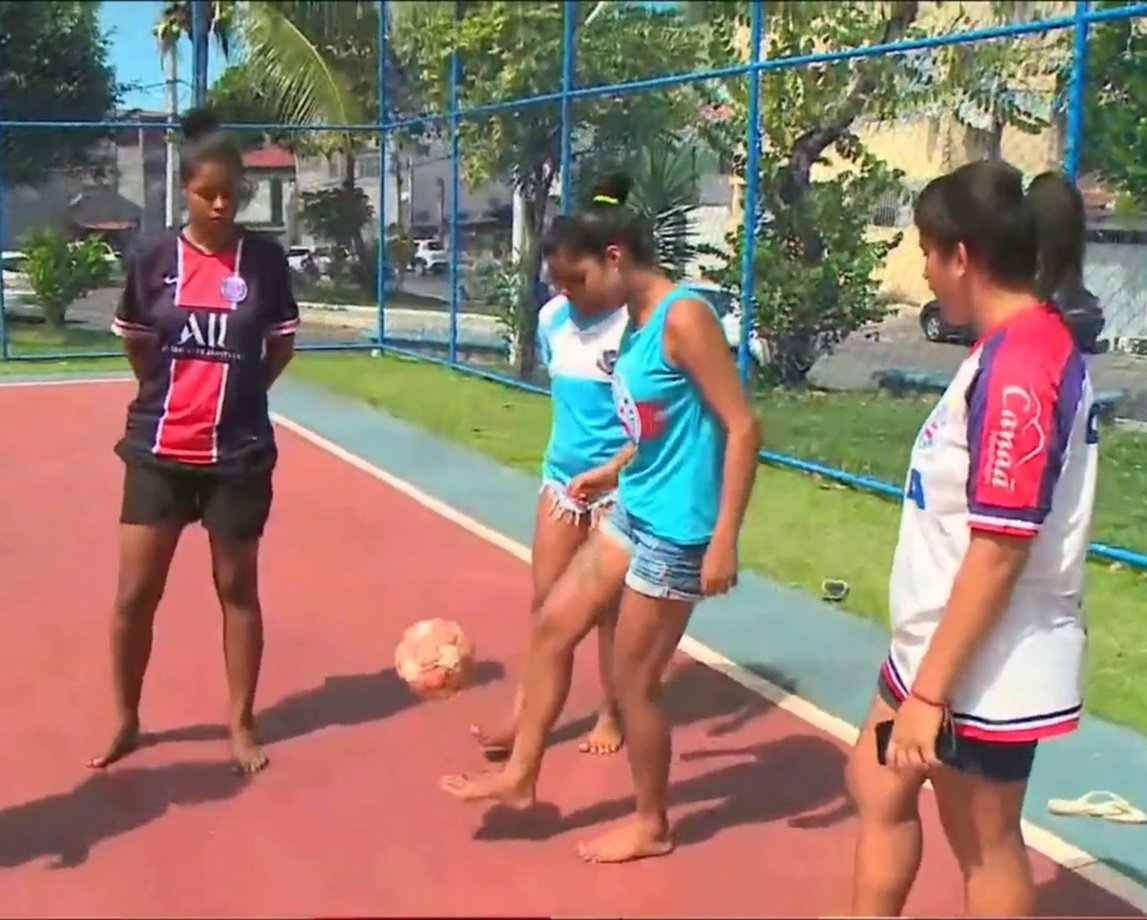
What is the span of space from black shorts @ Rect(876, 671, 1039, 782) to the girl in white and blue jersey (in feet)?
6.02

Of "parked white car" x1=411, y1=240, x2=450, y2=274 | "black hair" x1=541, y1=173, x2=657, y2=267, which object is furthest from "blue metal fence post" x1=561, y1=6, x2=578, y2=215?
"black hair" x1=541, y1=173, x2=657, y2=267

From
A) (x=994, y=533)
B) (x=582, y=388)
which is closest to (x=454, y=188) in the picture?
(x=582, y=388)

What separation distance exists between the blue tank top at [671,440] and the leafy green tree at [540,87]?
834cm

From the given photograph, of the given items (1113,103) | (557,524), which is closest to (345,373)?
(1113,103)

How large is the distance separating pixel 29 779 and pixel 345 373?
11024mm

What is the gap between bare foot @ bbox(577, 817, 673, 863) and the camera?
4004mm

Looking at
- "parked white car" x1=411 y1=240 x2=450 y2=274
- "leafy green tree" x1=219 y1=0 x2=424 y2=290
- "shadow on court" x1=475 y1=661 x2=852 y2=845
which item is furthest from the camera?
"leafy green tree" x1=219 y1=0 x2=424 y2=290

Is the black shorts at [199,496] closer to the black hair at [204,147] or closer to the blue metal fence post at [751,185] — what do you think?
the black hair at [204,147]

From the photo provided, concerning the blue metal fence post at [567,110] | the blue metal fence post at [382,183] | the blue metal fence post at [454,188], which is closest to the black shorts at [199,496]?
the blue metal fence post at [567,110]

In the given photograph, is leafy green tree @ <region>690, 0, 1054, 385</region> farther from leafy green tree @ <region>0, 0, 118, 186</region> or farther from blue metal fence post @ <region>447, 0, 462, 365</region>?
leafy green tree @ <region>0, 0, 118, 186</region>

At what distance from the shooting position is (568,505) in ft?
15.3

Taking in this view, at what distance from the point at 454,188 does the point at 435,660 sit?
36.4 ft

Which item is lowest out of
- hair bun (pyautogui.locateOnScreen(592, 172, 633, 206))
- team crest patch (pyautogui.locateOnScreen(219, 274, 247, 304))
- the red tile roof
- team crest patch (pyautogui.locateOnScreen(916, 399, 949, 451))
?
team crest patch (pyautogui.locateOnScreen(916, 399, 949, 451))

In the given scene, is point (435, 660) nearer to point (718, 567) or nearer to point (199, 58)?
point (718, 567)
